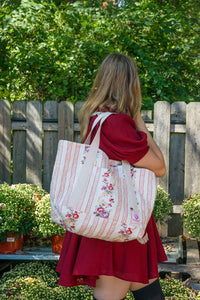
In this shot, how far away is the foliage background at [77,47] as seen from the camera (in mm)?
5270

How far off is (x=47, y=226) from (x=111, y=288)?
1.70 m

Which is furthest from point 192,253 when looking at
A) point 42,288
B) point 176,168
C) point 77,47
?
point 77,47

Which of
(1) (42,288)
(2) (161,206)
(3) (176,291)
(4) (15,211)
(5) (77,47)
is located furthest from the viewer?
(5) (77,47)

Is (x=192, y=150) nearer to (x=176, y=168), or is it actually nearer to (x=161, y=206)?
(x=176, y=168)

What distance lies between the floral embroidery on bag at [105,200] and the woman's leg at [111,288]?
1.17 ft

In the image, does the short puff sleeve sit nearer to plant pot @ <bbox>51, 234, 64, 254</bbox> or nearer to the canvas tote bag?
the canvas tote bag

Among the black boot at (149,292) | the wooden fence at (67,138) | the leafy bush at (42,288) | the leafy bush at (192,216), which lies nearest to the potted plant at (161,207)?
the leafy bush at (192,216)

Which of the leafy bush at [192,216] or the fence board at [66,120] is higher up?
the fence board at [66,120]

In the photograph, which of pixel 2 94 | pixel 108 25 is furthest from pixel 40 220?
pixel 108 25

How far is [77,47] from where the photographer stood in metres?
5.47

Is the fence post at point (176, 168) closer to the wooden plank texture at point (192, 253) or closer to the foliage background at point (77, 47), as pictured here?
the wooden plank texture at point (192, 253)

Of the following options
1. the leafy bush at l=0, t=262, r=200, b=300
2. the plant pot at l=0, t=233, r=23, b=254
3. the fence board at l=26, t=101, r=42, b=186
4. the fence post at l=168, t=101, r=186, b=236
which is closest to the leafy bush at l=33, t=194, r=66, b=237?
the plant pot at l=0, t=233, r=23, b=254

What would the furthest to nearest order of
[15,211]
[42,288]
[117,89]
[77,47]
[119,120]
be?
[77,47], [15,211], [42,288], [117,89], [119,120]

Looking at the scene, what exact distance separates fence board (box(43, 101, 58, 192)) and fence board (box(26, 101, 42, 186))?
0.18ft
